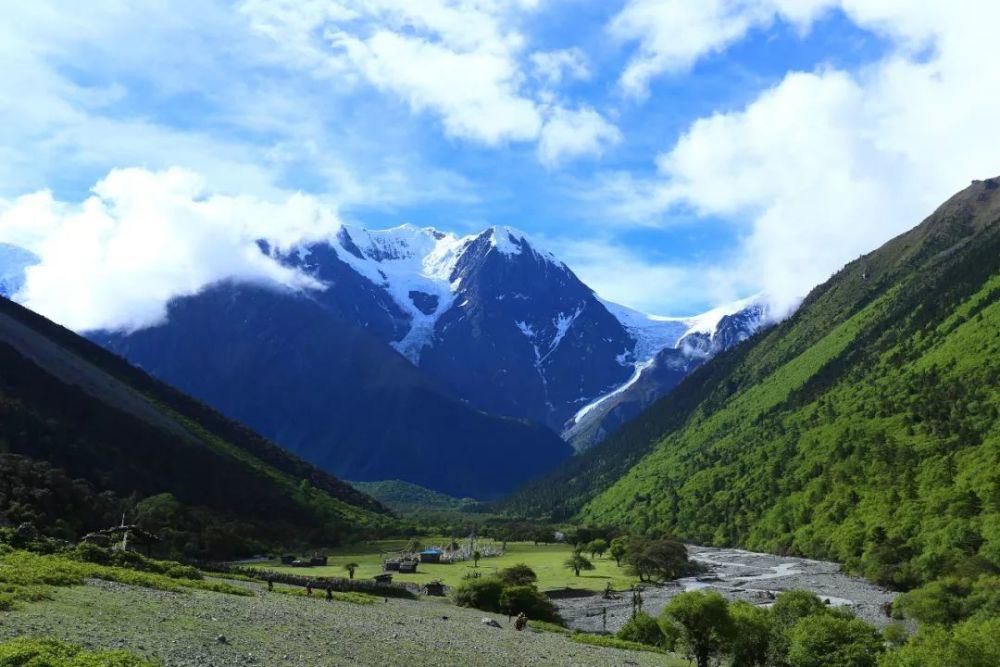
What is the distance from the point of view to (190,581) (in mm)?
63000

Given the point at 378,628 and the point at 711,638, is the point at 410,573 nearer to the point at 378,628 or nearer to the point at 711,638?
the point at 711,638

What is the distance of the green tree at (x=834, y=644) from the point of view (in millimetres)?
61719

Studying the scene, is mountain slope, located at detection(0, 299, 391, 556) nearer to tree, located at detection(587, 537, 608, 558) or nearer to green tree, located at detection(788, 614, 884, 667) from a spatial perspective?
tree, located at detection(587, 537, 608, 558)

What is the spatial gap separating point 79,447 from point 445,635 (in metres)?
118

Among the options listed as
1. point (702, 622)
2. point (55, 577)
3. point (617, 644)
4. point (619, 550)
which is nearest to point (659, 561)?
point (619, 550)

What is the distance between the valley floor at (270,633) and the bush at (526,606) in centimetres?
2265

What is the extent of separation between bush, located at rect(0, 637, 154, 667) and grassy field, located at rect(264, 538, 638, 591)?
84071 mm

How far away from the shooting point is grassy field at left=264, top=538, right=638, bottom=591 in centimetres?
12494

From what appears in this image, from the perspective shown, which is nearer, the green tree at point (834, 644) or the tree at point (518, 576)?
the green tree at point (834, 644)

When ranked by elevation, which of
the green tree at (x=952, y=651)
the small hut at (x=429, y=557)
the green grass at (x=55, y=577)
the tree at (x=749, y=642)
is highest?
the green tree at (x=952, y=651)

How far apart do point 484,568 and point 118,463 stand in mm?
73588

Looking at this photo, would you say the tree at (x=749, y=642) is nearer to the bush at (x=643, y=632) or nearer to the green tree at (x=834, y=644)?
the green tree at (x=834, y=644)

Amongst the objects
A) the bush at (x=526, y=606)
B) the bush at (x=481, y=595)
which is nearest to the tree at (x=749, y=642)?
the bush at (x=526, y=606)

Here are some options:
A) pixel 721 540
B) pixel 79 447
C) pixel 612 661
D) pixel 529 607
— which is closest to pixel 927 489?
pixel 721 540
